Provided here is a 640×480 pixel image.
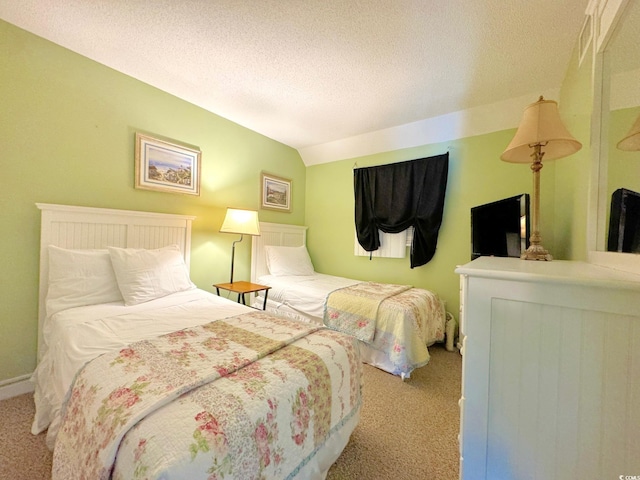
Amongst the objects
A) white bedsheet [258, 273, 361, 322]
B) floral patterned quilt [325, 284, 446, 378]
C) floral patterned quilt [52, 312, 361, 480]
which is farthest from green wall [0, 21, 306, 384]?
floral patterned quilt [325, 284, 446, 378]

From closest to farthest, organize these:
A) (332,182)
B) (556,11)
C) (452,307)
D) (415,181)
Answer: (556,11)
(452,307)
(415,181)
(332,182)

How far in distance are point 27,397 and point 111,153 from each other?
1.88 m

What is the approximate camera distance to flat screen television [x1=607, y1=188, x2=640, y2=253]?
2.82 ft

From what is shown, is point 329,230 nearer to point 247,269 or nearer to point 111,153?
point 247,269

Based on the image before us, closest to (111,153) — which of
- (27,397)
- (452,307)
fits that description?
(27,397)

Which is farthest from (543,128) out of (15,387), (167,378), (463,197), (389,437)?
(15,387)

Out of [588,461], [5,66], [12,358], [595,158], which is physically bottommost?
[12,358]

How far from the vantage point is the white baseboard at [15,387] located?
167 cm

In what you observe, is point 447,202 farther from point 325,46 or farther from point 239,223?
point 239,223

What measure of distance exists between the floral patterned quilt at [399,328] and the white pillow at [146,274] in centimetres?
138

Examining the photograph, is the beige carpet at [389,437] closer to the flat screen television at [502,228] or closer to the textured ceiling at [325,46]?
the flat screen television at [502,228]

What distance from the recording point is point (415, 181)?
9.96 ft

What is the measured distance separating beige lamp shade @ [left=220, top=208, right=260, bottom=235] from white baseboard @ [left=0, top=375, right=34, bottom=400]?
5.70 feet

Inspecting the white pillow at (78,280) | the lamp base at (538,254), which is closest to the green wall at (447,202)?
the lamp base at (538,254)
